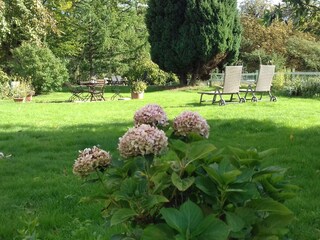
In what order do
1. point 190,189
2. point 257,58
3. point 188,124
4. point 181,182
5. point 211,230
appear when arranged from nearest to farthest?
1. point 211,230
2. point 181,182
3. point 190,189
4. point 188,124
5. point 257,58

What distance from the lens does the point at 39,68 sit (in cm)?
1939

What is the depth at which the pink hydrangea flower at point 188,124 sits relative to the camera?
4.94 feet

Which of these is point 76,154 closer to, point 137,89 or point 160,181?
point 160,181

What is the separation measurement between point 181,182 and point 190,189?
0.14 meters

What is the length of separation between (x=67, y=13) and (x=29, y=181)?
2803 cm

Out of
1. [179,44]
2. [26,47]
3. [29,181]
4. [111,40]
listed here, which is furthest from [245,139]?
[111,40]

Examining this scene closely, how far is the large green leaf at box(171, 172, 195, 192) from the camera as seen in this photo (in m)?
1.24

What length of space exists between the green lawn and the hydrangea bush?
0.79 metres

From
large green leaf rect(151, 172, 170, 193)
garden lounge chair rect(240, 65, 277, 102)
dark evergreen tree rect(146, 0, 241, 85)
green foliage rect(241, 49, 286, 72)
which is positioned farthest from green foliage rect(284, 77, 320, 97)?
large green leaf rect(151, 172, 170, 193)

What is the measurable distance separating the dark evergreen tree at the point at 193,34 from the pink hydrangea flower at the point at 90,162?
19.3 meters

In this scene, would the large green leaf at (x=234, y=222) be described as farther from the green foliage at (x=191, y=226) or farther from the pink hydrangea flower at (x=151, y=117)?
the pink hydrangea flower at (x=151, y=117)

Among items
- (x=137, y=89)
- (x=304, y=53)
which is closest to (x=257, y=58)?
(x=304, y=53)

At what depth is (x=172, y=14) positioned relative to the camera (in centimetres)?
2123

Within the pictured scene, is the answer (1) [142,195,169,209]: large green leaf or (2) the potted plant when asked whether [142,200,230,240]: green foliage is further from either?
(2) the potted plant
